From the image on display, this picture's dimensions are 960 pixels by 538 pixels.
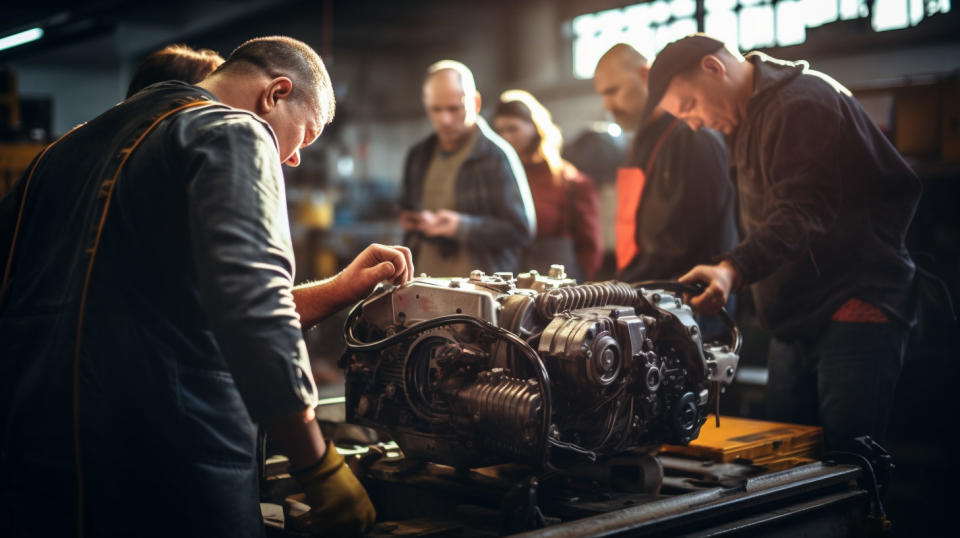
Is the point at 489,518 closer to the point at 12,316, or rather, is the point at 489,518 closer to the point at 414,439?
the point at 414,439

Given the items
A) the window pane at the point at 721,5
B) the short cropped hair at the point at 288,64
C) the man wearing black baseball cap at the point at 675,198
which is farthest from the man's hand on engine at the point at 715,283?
the window pane at the point at 721,5

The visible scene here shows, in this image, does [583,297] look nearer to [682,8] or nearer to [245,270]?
[245,270]

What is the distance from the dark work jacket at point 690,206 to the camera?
304cm

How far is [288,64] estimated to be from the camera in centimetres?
183

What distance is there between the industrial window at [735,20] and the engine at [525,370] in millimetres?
3395

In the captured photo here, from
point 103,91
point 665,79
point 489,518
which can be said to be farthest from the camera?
point 103,91

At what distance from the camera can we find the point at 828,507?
6.89 ft

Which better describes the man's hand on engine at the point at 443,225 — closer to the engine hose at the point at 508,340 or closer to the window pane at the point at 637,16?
the engine hose at the point at 508,340

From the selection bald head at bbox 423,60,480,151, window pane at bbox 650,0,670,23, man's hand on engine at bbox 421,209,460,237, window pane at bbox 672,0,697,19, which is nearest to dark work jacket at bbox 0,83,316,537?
man's hand on engine at bbox 421,209,460,237

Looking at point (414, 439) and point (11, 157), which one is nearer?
point (414, 439)

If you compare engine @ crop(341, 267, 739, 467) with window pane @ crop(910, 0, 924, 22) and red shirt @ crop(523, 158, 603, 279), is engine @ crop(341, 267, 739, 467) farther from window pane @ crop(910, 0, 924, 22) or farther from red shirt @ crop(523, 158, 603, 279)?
window pane @ crop(910, 0, 924, 22)

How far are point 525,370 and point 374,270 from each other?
45 centimetres

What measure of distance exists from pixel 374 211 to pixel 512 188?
35.1 ft

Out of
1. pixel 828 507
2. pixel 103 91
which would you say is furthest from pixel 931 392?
pixel 103 91
